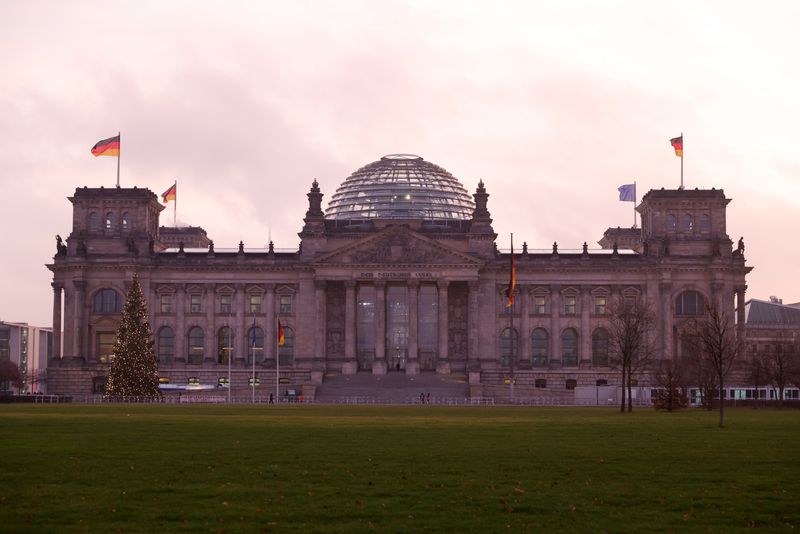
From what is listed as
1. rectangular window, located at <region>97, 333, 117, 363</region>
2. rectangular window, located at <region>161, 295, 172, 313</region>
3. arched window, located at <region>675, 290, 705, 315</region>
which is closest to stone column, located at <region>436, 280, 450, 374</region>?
arched window, located at <region>675, 290, 705, 315</region>

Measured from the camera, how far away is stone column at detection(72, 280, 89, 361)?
168250 millimetres

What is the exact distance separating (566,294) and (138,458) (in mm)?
133513

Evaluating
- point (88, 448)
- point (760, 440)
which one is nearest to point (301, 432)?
point (88, 448)

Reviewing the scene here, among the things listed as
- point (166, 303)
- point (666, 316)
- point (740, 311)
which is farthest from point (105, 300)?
point (740, 311)

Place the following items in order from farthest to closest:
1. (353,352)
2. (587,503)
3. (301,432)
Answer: (353,352) < (301,432) < (587,503)

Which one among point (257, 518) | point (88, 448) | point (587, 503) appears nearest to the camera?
point (257, 518)

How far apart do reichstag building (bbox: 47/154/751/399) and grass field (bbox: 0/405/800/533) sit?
110 meters

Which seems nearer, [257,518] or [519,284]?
[257,518]

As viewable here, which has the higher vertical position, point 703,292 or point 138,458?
point 703,292

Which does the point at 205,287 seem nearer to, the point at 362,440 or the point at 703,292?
the point at 703,292

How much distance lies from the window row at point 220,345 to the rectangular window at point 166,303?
7.29ft

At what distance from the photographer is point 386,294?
168 m

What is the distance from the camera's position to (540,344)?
171375mm

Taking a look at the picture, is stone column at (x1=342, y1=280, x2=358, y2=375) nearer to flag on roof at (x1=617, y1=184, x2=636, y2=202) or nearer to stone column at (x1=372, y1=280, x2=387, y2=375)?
stone column at (x1=372, y1=280, x2=387, y2=375)
